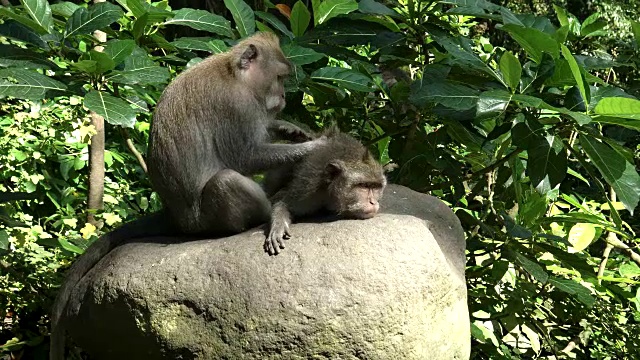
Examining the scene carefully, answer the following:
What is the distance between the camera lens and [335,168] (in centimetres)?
464

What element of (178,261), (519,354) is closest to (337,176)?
Result: (178,261)

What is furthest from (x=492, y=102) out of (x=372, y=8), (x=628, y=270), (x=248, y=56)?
(x=628, y=270)

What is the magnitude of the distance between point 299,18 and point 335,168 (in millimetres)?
1259

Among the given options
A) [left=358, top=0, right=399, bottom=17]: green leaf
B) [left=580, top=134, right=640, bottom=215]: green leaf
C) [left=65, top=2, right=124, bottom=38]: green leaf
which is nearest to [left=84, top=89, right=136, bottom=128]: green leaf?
[left=65, top=2, right=124, bottom=38]: green leaf

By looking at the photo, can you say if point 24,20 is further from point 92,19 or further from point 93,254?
point 93,254

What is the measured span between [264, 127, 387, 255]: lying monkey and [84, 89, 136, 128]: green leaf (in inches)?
37.2

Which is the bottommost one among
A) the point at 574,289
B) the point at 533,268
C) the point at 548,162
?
the point at 574,289

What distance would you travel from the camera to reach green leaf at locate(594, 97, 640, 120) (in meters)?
3.78

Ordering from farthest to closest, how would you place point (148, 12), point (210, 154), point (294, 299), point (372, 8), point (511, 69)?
point (372, 8), point (210, 154), point (148, 12), point (511, 69), point (294, 299)

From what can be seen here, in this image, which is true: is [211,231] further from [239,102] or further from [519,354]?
[519,354]

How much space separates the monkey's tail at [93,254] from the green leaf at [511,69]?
7.11ft

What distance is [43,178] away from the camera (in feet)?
23.7

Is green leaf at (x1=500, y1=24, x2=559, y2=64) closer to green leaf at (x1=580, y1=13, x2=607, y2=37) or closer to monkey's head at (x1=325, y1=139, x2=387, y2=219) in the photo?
monkey's head at (x1=325, y1=139, x2=387, y2=219)

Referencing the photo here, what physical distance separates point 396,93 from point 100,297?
2226mm
